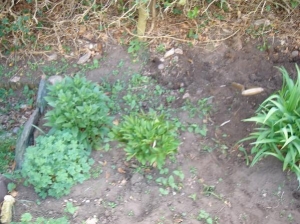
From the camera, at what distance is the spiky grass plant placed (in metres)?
2.79

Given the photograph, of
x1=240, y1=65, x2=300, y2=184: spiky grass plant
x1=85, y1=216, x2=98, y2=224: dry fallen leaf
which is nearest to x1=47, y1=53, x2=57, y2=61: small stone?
x1=85, y1=216, x2=98, y2=224: dry fallen leaf

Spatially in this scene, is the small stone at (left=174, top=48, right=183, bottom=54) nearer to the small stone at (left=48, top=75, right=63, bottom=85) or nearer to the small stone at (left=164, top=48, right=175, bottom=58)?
the small stone at (left=164, top=48, right=175, bottom=58)

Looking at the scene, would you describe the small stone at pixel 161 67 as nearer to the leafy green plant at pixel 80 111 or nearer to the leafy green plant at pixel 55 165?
the leafy green plant at pixel 80 111

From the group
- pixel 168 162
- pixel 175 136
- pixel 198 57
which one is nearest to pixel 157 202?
pixel 168 162

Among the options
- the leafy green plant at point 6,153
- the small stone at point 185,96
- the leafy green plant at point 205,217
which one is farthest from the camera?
the small stone at point 185,96

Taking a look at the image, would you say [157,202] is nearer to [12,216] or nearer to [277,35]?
[12,216]

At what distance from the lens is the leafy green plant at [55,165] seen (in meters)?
2.77

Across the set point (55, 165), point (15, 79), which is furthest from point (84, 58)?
point (55, 165)

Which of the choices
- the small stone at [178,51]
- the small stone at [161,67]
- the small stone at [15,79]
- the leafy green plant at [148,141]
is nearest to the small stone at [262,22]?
the small stone at [178,51]

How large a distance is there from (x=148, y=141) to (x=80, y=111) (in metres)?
0.47

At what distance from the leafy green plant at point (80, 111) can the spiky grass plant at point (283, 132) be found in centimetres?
96

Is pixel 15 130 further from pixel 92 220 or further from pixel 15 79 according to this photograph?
pixel 92 220

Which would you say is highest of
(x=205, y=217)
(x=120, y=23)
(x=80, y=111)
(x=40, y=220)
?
(x=120, y=23)

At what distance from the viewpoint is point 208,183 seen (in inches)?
116
